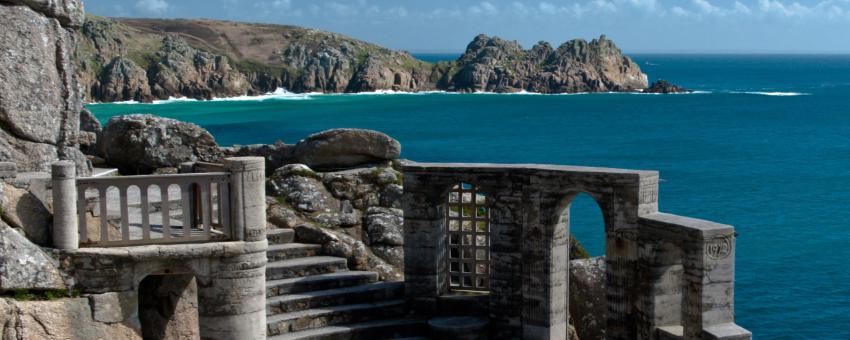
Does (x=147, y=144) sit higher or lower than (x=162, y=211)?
higher

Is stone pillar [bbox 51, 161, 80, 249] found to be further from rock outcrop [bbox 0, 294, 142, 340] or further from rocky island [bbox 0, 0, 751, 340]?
rock outcrop [bbox 0, 294, 142, 340]

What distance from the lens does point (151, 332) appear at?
13.9 meters

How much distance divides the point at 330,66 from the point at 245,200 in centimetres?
17331

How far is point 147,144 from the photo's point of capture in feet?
71.4

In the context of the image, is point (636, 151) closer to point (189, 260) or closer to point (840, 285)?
point (840, 285)

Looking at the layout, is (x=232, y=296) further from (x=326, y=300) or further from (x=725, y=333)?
(x=725, y=333)

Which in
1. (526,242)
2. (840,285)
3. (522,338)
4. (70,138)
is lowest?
(840,285)

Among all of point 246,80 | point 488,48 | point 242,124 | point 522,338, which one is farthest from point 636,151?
point 488,48

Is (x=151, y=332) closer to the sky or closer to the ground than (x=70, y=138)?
closer to the ground

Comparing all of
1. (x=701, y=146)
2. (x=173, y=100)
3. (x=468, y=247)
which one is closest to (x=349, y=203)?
(x=468, y=247)

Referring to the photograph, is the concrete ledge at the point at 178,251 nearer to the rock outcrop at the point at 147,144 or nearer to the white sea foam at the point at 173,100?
the rock outcrop at the point at 147,144

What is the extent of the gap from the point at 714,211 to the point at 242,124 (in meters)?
60.4

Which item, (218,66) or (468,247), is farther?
(218,66)

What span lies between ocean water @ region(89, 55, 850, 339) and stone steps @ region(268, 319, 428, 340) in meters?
17.3
